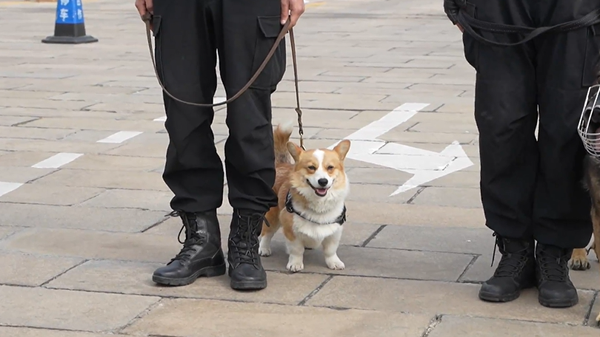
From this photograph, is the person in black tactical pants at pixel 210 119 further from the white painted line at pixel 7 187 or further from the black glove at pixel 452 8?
the white painted line at pixel 7 187

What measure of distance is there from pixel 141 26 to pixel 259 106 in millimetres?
11712

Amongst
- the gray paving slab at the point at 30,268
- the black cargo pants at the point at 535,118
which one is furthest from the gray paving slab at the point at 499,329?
the gray paving slab at the point at 30,268

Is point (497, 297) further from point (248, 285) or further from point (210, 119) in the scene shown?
point (210, 119)

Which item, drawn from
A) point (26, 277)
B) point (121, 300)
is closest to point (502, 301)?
point (121, 300)

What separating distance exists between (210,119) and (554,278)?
4.97 ft

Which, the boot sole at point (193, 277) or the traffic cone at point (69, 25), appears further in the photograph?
the traffic cone at point (69, 25)

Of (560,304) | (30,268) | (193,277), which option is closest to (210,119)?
(193,277)

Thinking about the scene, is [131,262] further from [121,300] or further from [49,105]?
[49,105]

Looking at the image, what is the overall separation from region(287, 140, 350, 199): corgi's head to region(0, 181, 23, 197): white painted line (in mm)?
2155

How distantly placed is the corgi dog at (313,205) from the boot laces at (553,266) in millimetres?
872

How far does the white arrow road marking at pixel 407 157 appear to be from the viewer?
623cm

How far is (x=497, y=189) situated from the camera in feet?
13.1

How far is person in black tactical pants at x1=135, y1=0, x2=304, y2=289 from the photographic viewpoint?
4020 mm

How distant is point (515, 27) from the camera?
12.3 ft
